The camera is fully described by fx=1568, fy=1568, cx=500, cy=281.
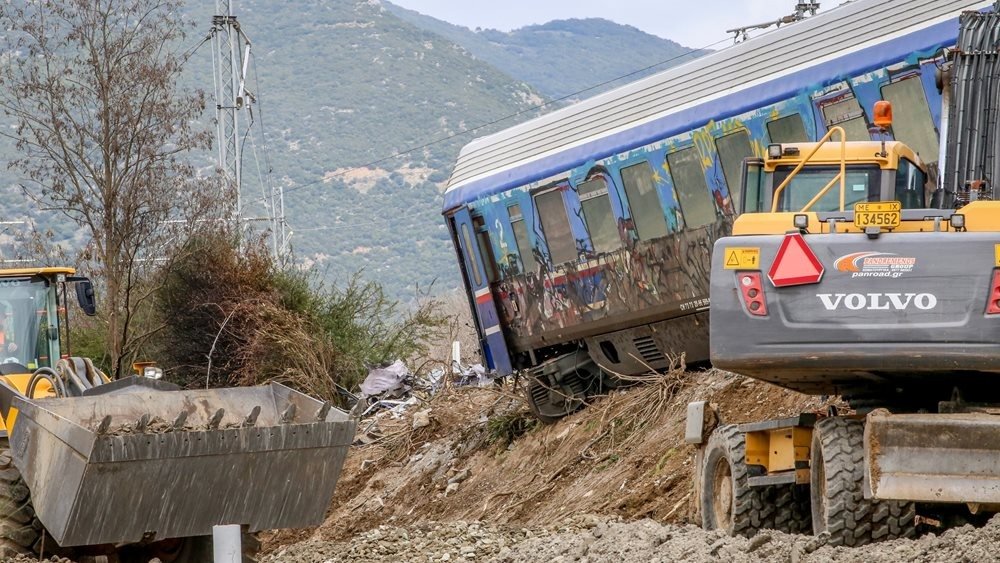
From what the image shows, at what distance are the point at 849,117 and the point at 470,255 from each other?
658cm

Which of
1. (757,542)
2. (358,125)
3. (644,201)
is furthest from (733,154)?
(358,125)

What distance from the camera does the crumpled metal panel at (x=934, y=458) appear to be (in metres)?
7.99

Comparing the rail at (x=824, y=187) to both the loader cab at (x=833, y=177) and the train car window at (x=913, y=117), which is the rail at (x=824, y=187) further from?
the train car window at (x=913, y=117)

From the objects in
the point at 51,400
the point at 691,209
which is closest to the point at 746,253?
the point at 51,400

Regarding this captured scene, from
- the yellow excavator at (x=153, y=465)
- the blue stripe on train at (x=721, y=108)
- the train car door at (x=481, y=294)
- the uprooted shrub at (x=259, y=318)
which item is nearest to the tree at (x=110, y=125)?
the uprooted shrub at (x=259, y=318)

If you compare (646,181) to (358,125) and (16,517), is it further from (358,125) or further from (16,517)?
(358,125)

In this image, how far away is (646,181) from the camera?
16.6 m

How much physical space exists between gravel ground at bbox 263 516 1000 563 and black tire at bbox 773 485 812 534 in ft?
1.69

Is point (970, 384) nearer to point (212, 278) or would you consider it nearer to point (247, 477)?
point (247, 477)

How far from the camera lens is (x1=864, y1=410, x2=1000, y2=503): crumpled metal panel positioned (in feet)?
26.2

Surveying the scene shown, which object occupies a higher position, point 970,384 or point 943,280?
point 943,280

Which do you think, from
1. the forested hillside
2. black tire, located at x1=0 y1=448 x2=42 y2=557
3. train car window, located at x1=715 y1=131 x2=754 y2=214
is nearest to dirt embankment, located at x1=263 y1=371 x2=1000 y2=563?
train car window, located at x1=715 y1=131 x2=754 y2=214

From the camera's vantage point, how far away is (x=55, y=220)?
6912 cm

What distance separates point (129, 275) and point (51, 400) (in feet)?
53.0
